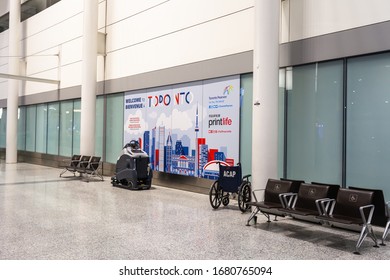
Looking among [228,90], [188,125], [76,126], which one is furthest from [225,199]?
[76,126]

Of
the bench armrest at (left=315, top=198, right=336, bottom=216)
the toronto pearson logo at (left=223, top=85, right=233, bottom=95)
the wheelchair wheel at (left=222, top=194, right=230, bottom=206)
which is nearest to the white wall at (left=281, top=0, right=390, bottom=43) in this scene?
the toronto pearson logo at (left=223, top=85, right=233, bottom=95)

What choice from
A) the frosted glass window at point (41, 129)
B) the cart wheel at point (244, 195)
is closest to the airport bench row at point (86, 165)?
the frosted glass window at point (41, 129)

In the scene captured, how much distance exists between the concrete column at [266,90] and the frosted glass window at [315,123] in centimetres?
73

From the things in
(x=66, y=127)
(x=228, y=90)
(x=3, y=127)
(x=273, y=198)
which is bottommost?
(x=273, y=198)

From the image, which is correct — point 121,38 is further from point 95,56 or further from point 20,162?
point 20,162

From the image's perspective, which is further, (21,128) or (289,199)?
(21,128)

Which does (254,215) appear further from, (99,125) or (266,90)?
(99,125)

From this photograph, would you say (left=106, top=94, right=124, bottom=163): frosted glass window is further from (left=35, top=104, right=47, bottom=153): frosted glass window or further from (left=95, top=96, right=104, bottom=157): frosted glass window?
(left=35, top=104, right=47, bottom=153): frosted glass window

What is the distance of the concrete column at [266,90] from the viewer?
23.8ft

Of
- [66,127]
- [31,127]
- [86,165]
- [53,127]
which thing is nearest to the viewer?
[86,165]

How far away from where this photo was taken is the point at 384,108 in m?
6.48

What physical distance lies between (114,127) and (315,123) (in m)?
8.42

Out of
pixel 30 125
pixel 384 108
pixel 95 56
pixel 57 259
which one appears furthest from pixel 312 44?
pixel 30 125

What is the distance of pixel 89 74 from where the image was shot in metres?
13.7
